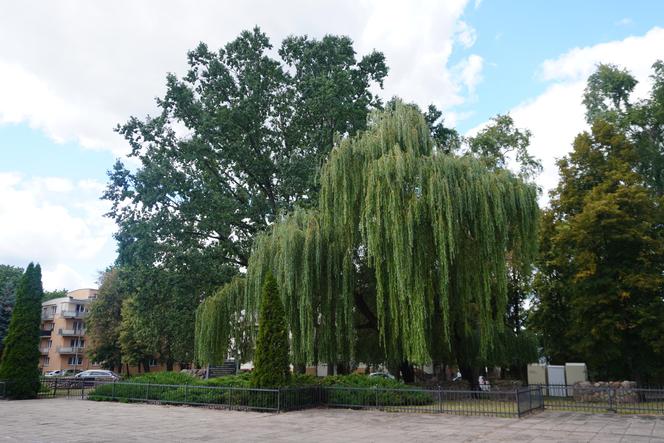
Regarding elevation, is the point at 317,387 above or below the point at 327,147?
below

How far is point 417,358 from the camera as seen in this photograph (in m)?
15.7

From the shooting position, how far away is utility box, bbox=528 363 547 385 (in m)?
25.2

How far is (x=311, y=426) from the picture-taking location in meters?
12.8

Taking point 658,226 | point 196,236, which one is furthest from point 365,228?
point 658,226

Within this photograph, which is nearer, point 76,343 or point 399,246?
point 399,246

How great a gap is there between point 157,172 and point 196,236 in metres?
3.88

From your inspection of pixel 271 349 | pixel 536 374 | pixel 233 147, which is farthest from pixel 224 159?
pixel 536 374

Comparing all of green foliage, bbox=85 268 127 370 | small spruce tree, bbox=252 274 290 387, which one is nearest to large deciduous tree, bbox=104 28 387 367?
small spruce tree, bbox=252 274 290 387

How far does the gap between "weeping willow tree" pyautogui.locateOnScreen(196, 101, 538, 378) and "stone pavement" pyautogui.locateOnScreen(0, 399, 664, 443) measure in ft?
10.3

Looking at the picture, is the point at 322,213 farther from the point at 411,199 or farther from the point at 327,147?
the point at 327,147

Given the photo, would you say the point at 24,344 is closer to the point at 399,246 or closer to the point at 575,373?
the point at 399,246

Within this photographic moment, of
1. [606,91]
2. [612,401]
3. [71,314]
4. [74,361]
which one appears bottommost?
[74,361]

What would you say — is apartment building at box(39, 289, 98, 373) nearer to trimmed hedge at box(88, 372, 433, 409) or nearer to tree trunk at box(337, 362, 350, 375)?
trimmed hedge at box(88, 372, 433, 409)

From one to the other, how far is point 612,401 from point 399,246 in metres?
8.60
